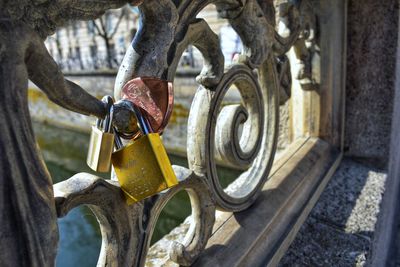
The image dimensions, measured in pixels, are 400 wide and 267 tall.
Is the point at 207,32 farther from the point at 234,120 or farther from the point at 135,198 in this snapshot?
the point at 135,198

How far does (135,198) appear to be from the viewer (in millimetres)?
603

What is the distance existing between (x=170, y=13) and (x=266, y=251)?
2.17 ft

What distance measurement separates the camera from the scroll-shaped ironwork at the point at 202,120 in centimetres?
64

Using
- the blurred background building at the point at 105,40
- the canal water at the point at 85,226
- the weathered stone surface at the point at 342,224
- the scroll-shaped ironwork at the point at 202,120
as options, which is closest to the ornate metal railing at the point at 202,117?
the scroll-shaped ironwork at the point at 202,120

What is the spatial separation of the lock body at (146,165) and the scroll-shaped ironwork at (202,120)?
5 cm

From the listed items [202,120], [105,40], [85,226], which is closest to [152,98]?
[202,120]

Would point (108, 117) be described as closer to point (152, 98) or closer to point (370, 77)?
point (152, 98)

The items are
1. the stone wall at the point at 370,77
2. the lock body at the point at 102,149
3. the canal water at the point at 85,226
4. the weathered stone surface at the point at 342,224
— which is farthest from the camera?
the canal water at the point at 85,226

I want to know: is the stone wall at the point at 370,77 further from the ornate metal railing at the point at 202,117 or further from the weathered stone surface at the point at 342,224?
the ornate metal railing at the point at 202,117

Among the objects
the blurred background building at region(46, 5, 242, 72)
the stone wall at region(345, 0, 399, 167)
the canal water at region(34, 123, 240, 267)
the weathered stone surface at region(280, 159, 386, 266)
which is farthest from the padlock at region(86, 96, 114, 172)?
the blurred background building at region(46, 5, 242, 72)

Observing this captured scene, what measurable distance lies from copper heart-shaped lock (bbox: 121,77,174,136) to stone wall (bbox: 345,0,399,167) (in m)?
1.36

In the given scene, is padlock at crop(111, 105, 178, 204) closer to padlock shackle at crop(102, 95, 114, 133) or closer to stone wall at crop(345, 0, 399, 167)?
padlock shackle at crop(102, 95, 114, 133)

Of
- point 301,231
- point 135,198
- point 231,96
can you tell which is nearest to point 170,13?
point 135,198

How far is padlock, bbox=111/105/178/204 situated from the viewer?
549 millimetres
